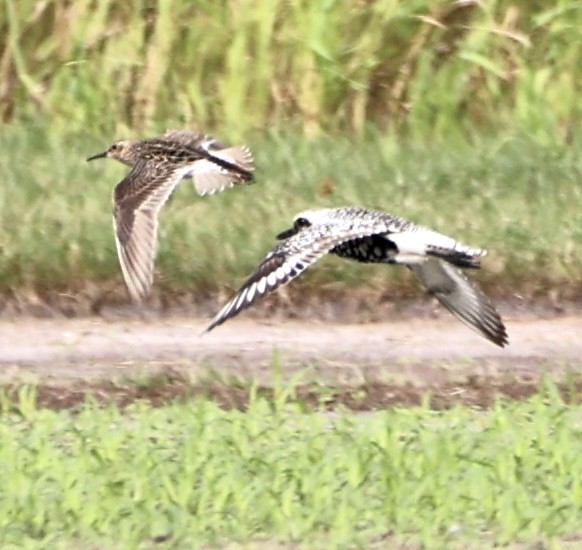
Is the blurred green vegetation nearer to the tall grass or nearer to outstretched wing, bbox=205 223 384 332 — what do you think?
the tall grass

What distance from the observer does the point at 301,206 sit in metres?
8.94

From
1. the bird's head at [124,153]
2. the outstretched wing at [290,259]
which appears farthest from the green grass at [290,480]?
the bird's head at [124,153]

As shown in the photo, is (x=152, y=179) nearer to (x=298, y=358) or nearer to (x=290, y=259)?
(x=298, y=358)

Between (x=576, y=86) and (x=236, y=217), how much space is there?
2234 millimetres

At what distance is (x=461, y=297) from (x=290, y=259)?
110 centimetres

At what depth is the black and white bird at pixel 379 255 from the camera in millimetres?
6520

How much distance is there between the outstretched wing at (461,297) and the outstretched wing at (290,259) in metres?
0.69

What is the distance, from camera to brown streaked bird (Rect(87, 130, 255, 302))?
25.0 feet

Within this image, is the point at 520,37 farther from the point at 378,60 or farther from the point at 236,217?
the point at 236,217

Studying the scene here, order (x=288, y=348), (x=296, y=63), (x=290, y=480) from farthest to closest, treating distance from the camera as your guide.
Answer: (x=296, y=63), (x=288, y=348), (x=290, y=480)

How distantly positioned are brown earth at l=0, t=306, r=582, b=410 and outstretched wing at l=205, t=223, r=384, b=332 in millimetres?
634

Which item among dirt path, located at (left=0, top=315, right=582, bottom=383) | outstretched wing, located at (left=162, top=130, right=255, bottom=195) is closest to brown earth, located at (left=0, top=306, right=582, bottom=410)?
dirt path, located at (left=0, top=315, right=582, bottom=383)

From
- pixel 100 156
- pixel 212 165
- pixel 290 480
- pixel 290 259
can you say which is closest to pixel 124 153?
pixel 100 156

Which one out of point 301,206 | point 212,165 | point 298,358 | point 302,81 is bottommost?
point 298,358
